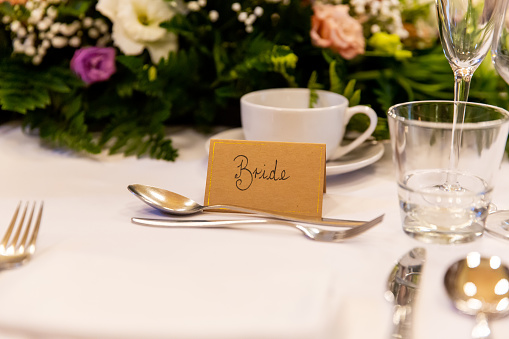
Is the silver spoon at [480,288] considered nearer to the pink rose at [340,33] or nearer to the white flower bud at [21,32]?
the pink rose at [340,33]

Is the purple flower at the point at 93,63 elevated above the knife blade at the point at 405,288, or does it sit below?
above

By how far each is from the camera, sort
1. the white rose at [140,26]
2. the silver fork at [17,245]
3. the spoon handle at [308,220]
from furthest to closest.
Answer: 1. the white rose at [140,26]
2. the spoon handle at [308,220]
3. the silver fork at [17,245]

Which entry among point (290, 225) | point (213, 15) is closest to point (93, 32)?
point (213, 15)

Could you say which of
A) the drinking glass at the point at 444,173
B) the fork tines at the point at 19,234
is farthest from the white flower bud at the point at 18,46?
the drinking glass at the point at 444,173

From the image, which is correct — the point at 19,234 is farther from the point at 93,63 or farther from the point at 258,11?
the point at 258,11

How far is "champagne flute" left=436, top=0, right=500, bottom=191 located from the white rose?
54 cm

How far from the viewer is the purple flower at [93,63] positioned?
1.03 meters

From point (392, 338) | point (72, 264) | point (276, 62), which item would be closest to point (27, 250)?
point (72, 264)

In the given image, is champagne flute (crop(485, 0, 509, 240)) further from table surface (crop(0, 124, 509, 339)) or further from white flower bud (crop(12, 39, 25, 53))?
white flower bud (crop(12, 39, 25, 53))

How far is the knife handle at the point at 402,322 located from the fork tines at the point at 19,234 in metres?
0.41

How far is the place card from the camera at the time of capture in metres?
0.72

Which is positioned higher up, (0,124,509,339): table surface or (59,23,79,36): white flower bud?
(59,23,79,36): white flower bud

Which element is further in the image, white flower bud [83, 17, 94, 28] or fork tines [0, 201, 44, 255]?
white flower bud [83, 17, 94, 28]

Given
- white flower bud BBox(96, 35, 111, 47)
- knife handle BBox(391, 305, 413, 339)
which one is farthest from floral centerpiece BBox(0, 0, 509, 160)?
knife handle BBox(391, 305, 413, 339)
